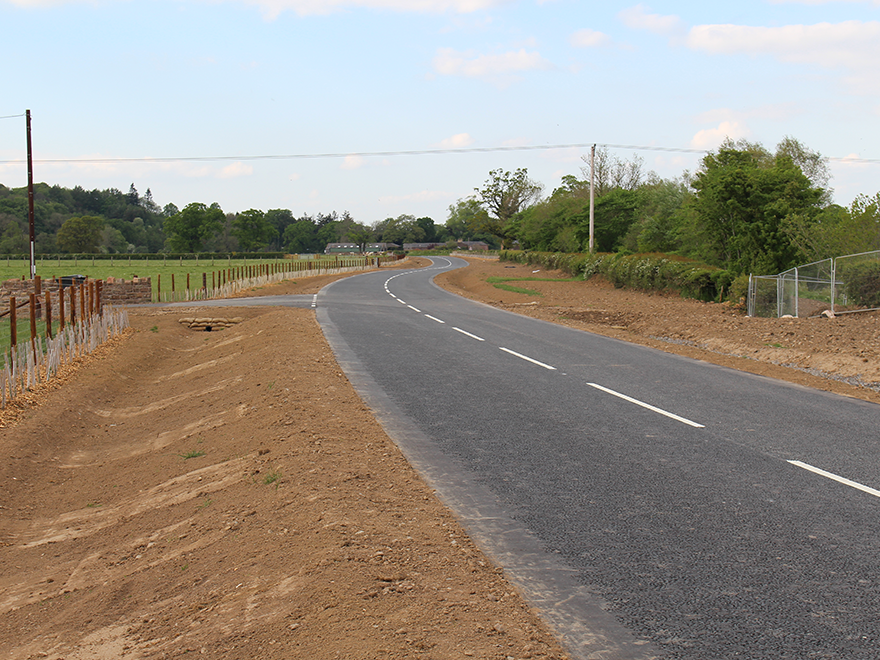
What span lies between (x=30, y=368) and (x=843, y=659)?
39.4 ft

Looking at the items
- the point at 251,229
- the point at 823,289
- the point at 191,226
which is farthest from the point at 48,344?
the point at 251,229

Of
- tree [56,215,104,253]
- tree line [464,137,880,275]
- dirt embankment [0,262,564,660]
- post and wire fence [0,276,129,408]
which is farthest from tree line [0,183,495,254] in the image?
dirt embankment [0,262,564,660]

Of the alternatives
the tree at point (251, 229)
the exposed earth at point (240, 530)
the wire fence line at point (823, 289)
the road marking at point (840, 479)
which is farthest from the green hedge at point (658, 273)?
the tree at point (251, 229)

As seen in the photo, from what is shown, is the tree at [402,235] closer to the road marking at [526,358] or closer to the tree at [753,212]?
the tree at [753,212]

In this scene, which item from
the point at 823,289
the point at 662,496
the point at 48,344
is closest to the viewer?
the point at 662,496

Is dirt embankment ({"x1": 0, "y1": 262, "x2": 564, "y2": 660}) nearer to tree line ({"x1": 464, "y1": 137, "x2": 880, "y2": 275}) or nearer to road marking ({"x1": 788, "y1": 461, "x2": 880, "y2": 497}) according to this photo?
road marking ({"x1": 788, "y1": 461, "x2": 880, "y2": 497})

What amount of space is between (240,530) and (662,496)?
342cm

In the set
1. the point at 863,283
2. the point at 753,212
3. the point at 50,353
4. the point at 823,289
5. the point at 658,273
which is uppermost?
the point at 753,212

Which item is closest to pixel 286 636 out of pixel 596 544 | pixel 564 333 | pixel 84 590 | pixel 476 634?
pixel 476 634

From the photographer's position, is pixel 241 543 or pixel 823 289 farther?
pixel 823 289

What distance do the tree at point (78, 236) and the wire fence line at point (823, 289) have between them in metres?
114

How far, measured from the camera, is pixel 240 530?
5441 mm

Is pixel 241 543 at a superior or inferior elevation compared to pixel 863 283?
inferior

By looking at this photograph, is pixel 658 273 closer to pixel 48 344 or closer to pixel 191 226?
pixel 48 344
